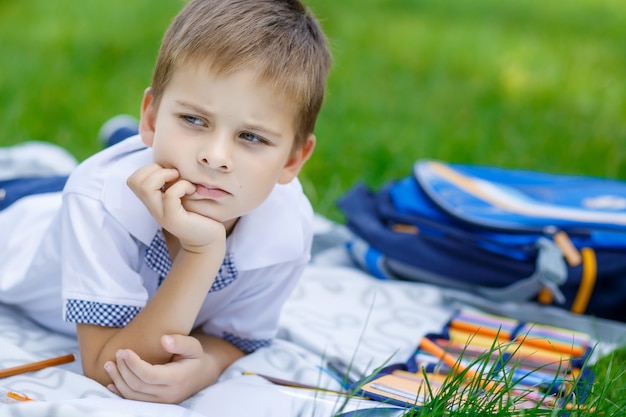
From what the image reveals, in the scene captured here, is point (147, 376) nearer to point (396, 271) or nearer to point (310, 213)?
point (310, 213)

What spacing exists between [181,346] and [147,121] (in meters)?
0.48

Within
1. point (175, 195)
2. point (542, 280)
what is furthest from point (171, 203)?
point (542, 280)

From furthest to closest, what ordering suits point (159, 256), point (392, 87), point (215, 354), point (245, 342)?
point (392, 87) < point (245, 342) < point (215, 354) < point (159, 256)

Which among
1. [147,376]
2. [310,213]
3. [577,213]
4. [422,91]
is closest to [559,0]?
[422,91]

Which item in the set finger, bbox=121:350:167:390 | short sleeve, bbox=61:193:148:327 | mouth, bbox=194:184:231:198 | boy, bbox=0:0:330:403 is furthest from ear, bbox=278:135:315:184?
finger, bbox=121:350:167:390

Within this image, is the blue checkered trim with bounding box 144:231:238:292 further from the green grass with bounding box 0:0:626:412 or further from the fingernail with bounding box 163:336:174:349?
the green grass with bounding box 0:0:626:412

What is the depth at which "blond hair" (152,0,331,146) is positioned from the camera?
72.5 inches

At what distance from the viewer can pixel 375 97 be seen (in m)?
5.19

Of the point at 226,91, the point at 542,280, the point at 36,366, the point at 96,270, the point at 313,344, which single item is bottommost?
the point at 36,366

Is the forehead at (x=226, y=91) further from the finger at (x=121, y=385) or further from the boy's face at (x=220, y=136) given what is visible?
the finger at (x=121, y=385)

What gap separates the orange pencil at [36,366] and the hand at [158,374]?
186 millimetres

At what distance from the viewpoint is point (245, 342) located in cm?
228

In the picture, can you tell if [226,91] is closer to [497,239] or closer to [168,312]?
[168,312]

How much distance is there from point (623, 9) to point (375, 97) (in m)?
4.52
